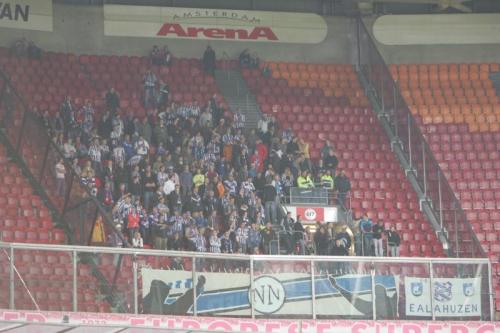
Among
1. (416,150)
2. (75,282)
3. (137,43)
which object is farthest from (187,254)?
(137,43)

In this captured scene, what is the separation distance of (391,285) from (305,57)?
1677 centimetres

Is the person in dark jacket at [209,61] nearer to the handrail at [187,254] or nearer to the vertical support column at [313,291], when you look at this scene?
the handrail at [187,254]

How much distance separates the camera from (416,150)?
30.2 meters

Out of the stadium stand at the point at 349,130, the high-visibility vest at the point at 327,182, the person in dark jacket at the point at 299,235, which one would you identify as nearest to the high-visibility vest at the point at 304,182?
the high-visibility vest at the point at 327,182

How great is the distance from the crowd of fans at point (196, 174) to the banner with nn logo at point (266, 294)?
18.1 feet

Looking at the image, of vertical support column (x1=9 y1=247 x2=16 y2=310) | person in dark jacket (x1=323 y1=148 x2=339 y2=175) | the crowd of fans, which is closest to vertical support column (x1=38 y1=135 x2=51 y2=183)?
the crowd of fans

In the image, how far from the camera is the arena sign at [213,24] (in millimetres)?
32969

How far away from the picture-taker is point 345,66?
34.4 m

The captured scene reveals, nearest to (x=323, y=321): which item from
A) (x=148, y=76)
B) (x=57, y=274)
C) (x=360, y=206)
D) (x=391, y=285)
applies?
(x=391, y=285)

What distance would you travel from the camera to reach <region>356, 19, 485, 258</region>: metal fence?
27.7 m

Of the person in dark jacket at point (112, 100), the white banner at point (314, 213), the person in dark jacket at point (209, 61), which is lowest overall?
the white banner at point (314, 213)

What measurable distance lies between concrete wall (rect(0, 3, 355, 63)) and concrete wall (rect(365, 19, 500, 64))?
1034 mm

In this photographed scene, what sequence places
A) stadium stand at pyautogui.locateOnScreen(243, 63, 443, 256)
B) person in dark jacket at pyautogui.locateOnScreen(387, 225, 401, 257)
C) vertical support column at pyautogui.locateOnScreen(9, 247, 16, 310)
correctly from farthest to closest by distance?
stadium stand at pyautogui.locateOnScreen(243, 63, 443, 256), person in dark jacket at pyautogui.locateOnScreen(387, 225, 401, 257), vertical support column at pyautogui.locateOnScreen(9, 247, 16, 310)

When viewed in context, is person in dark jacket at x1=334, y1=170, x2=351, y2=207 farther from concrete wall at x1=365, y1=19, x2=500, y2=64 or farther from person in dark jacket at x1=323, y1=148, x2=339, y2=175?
concrete wall at x1=365, y1=19, x2=500, y2=64
